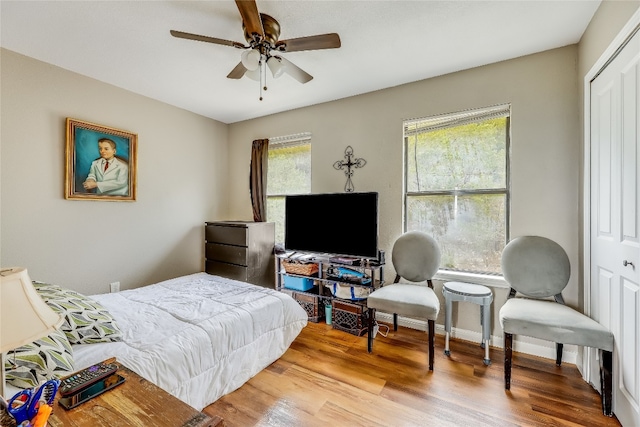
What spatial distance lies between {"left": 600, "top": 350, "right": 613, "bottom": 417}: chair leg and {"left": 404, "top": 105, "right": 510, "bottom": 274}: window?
0.97 meters

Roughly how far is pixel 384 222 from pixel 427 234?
483mm

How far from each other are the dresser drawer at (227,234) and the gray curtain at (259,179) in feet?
1.64

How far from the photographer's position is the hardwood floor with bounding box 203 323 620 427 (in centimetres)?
166

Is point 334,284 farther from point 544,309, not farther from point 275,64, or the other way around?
point 275,64

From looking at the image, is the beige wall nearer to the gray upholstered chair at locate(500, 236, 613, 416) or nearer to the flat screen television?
the flat screen television

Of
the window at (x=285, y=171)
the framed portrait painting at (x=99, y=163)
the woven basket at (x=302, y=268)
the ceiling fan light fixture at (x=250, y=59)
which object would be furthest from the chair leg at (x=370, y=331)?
the framed portrait painting at (x=99, y=163)

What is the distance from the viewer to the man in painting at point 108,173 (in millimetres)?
2832

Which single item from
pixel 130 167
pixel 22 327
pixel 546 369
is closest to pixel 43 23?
pixel 130 167

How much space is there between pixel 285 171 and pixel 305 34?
6.39 ft

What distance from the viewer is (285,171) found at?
152 inches

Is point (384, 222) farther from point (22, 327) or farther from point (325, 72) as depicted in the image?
point (22, 327)

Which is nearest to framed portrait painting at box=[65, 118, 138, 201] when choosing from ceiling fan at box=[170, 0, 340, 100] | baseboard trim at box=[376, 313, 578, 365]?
ceiling fan at box=[170, 0, 340, 100]

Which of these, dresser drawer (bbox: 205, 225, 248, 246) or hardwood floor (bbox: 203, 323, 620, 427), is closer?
hardwood floor (bbox: 203, 323, 620, 427)

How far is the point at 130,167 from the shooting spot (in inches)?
122
